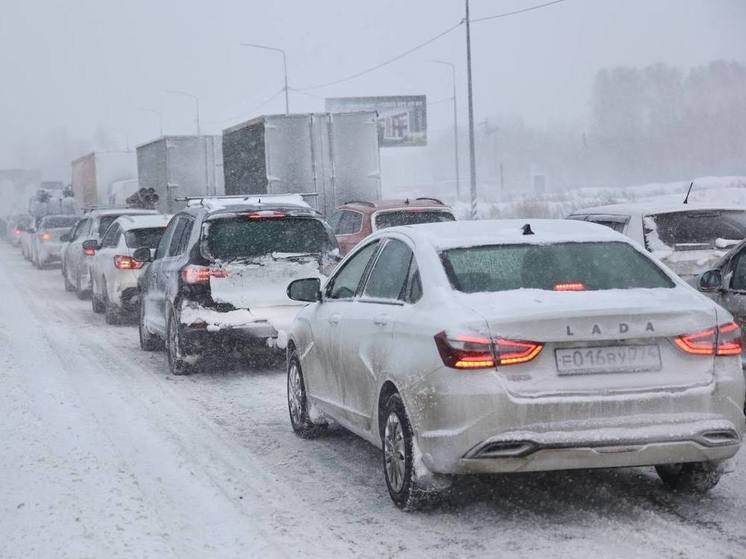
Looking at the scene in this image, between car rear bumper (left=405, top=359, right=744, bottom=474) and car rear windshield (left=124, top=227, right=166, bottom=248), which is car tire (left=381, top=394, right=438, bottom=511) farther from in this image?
car rear windshield (left=124, top=227, right=166, bottom=248)

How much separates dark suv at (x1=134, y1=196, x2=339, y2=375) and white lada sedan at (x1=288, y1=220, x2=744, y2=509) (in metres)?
5.08

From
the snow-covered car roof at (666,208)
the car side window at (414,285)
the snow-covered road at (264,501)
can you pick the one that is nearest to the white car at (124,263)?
the snow-covered road at (264,501)

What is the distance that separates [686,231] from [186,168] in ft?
70.3

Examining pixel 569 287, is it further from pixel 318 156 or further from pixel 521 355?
pixel 318 156

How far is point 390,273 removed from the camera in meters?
6.95

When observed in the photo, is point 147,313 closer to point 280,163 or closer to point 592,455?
point 592,455

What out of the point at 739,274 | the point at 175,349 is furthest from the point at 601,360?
the point at 175,349

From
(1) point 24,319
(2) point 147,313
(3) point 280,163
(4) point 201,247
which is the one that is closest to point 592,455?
(4) point 201,247

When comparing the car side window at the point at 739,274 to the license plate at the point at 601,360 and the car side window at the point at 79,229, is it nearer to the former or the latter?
the license plate at the point at 601,360

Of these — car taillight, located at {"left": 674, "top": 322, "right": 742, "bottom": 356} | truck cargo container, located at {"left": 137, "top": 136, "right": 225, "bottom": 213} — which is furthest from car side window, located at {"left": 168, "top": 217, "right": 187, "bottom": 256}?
truck cargo container, located at {"left": 137, "top": 136, "right": 225, "bottom": 213}

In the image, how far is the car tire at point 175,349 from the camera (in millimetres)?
11758

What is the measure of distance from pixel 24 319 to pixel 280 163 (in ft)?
24.4

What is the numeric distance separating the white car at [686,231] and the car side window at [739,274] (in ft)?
8.09

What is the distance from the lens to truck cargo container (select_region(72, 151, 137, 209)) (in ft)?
140
